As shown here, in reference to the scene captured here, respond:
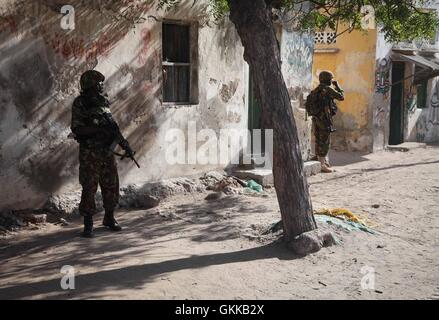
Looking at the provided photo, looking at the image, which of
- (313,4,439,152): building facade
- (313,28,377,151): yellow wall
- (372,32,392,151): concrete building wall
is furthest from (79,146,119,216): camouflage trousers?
(372,32,392,151): concrete building wall

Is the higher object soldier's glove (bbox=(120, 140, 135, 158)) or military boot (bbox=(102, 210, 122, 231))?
soldier's glove (bbox=(120, 140, 135, 158))

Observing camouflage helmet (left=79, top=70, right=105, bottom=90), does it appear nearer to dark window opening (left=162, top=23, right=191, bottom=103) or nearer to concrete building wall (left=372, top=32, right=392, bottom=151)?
dark window opening (left=162, top=23, right=191, bottom=103)

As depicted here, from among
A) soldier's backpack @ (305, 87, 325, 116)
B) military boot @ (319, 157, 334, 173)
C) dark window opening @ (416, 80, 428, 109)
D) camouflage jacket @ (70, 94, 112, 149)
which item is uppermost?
dark window opening @ (416, 80, 428, 109)

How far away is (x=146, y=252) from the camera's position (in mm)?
5043

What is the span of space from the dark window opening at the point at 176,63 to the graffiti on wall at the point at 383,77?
6909 millimetres

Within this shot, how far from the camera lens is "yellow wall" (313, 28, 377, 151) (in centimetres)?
1309

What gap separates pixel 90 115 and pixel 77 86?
130cm

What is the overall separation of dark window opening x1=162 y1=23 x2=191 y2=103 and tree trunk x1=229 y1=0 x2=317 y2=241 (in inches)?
111

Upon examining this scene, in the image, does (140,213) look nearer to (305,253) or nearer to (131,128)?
(131,128)

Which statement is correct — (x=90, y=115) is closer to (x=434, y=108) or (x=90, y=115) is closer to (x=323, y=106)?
(x=323, y=106)

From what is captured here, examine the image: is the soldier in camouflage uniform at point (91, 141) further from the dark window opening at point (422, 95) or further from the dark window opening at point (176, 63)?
the dark window opening at point (422, 95)

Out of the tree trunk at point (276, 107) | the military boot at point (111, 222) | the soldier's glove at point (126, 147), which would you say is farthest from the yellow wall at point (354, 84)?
the military boot at point (111, 222)

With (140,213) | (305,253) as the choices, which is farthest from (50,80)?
(305,253)
